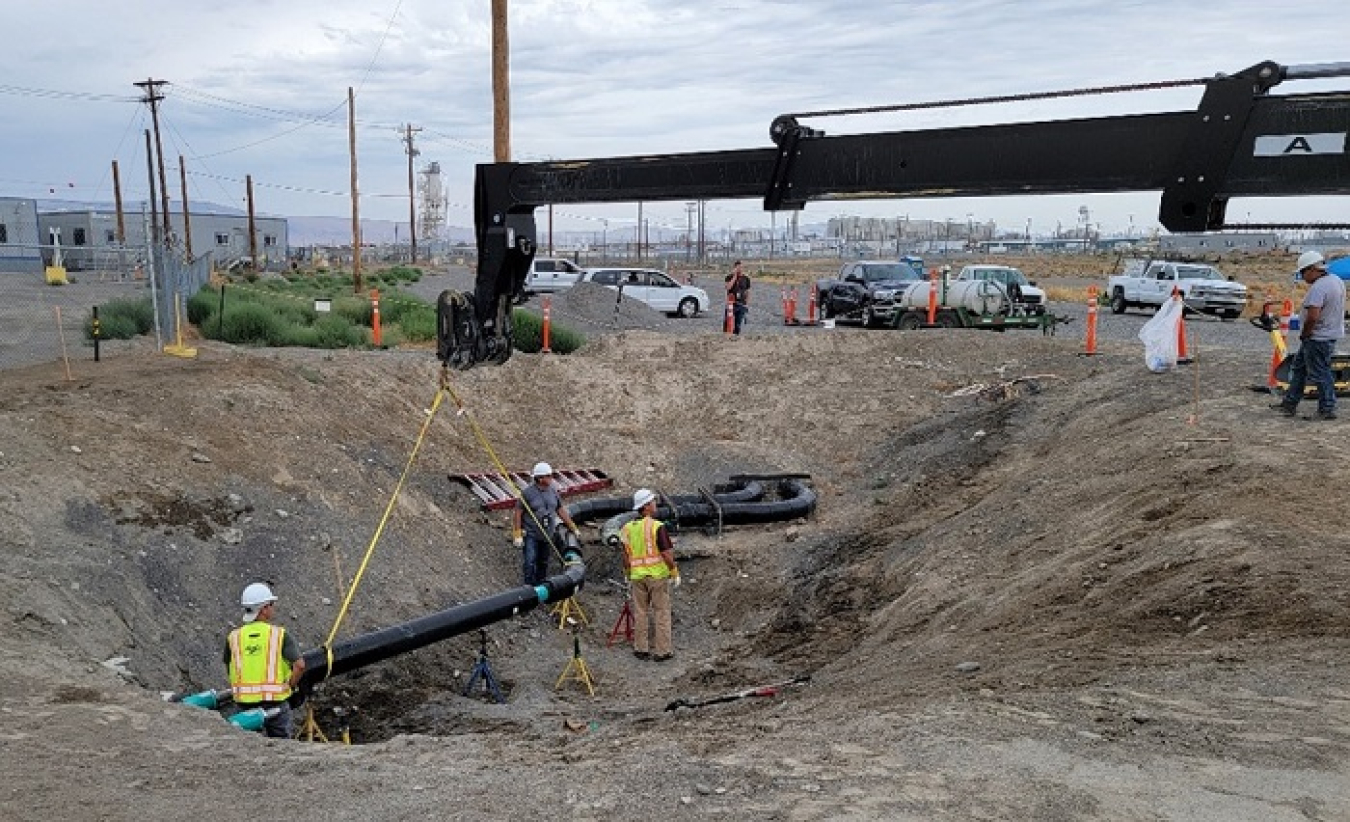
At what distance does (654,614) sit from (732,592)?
5.96 ft

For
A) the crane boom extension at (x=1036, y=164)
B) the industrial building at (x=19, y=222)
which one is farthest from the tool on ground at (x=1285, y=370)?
the industrial building at (x=19, y=222)

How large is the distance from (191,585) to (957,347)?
15318mm

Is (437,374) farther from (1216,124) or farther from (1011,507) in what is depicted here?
(1216,124)

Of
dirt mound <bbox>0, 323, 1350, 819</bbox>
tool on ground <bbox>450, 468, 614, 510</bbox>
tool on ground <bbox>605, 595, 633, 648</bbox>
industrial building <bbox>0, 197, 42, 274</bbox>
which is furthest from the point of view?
industrial building <bbox>0, 197, 42, 274</bbox>

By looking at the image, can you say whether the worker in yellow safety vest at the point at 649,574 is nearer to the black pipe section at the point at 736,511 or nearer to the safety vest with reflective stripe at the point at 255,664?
the black pipe section at the point at 736,511

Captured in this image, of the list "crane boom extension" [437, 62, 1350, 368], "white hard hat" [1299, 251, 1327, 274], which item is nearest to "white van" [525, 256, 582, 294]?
"white hard hat" [1299, 251, 1327, 274]

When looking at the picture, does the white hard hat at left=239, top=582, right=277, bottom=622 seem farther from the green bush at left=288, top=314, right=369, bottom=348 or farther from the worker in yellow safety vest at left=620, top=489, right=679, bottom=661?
the green bush at left=288, top=314, right=369, bottom=348

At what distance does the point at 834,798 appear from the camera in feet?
16.0

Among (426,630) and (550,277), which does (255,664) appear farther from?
(550,277)

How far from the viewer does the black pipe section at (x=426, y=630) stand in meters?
8.00

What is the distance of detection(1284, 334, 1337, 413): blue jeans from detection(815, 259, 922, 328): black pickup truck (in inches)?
663

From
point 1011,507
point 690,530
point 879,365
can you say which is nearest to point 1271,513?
point 1011,507

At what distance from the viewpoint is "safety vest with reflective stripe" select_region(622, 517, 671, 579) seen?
1092cm

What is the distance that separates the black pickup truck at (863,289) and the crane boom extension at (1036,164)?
20944 millimetres
